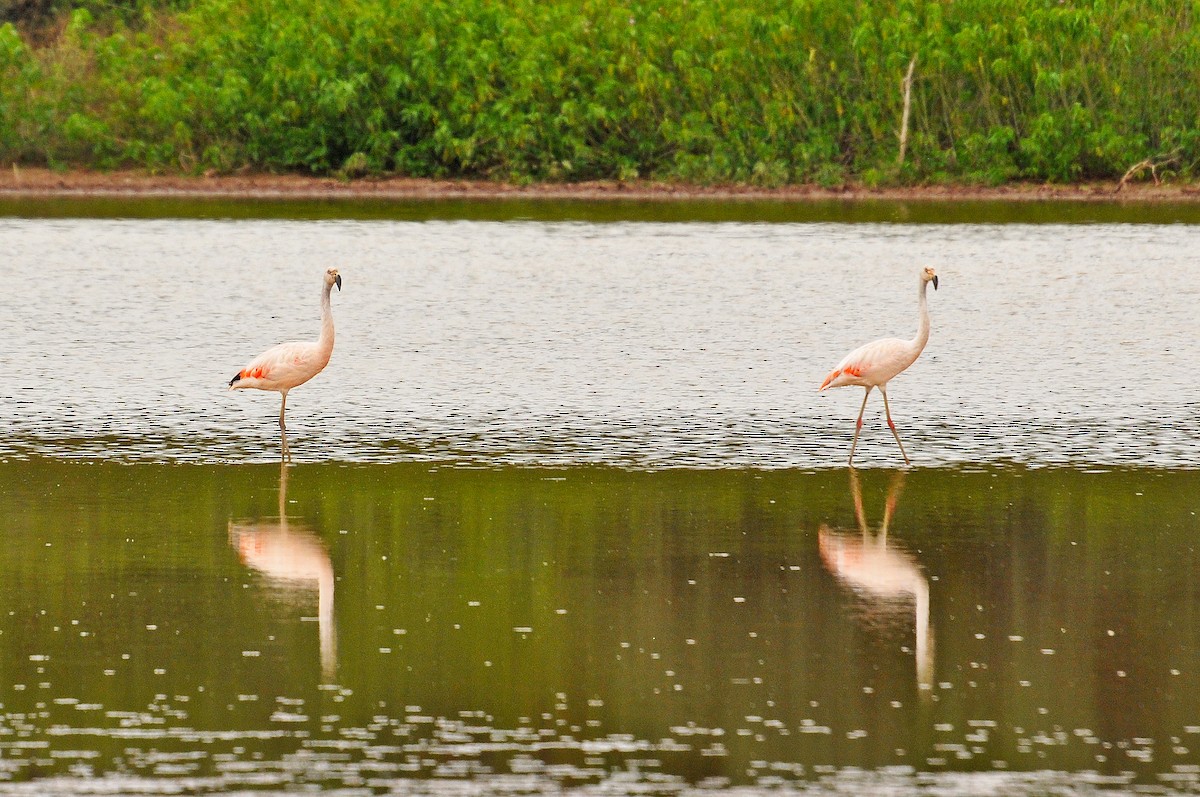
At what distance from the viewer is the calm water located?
21.1 feet

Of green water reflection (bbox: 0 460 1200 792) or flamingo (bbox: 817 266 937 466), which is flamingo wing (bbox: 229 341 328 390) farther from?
flamingo (bbox: 817 266 937 466)

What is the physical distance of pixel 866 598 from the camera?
8.34m

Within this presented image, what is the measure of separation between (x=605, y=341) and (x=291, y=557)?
28.0 ft

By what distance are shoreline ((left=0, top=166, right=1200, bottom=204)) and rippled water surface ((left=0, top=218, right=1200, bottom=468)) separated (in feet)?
24.9

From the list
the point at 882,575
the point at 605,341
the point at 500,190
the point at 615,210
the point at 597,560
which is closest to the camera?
the point at 882,575

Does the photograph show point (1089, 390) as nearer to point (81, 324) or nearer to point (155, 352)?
point (155, 352)

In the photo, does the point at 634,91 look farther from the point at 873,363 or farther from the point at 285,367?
the point at 873,363

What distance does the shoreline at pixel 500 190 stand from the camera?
36.6 m

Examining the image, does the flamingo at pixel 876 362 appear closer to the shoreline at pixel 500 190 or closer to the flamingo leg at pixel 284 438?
the flamingo leg at pixel 284 438

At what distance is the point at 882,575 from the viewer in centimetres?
873

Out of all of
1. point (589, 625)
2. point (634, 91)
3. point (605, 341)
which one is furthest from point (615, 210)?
point (589, 625)

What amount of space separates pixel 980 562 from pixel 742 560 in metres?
0.99

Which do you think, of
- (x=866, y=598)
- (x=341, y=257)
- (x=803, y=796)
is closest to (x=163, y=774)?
(x=803, y=796)

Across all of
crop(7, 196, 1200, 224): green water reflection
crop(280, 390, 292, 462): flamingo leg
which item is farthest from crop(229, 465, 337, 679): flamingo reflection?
crop(7, 196, 1200, 224): green water reflection
